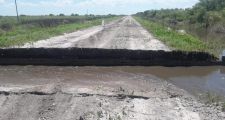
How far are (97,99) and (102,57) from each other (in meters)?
7.95

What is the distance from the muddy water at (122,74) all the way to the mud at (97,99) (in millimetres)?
46

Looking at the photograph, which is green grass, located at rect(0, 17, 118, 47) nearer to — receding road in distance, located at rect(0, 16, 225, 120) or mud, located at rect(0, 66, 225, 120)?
receding road in distance, located at rect(0, 16, 225, 120)

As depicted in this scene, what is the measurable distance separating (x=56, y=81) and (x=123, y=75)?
3078 mm

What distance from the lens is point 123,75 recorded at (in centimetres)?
1717

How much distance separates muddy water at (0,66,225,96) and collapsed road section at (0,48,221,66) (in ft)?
2.01

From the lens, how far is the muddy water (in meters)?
15.7

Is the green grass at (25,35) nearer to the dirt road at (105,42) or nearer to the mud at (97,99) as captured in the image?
the dirt road at (105,42)

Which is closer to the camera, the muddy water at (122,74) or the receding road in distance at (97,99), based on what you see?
the receding road in distance at (97,99)

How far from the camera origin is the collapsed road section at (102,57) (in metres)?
19.8

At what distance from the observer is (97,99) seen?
1223cm

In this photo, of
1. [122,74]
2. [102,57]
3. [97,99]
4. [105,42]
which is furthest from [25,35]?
[97,99]

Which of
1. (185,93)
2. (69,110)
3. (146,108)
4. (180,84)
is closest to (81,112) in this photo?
(69,110)

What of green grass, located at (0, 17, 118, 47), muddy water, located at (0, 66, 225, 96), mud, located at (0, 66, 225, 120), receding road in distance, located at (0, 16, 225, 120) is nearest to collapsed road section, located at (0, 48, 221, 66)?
muddy water, located at (0, 66, 225, 96)

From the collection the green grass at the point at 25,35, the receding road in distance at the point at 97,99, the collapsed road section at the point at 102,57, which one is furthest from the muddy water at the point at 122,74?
the green grass at the point at 25,35
